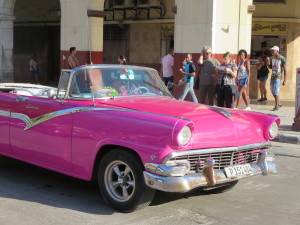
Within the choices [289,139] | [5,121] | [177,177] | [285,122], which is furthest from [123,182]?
[285,122]

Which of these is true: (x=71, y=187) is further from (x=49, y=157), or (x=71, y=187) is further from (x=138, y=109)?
(x=138, y=109)

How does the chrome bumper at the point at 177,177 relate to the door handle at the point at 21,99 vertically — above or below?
below

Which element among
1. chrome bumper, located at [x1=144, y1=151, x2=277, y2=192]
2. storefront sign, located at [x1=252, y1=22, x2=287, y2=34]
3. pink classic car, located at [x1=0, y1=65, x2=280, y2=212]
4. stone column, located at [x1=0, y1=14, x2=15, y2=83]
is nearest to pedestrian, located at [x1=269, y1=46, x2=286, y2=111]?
storefront sign, located at [x1=252, y1=22, x2=287, y2=34]

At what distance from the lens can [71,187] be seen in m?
6.02

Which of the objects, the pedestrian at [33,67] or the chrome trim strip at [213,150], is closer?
the chrome trim strip at [213,150]

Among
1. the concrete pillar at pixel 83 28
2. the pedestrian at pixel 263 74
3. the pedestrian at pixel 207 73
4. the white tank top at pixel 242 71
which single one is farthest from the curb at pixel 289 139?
→ the concrete pillar at pixel 83 28

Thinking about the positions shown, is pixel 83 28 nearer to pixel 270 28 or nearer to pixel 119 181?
pixel 270 28

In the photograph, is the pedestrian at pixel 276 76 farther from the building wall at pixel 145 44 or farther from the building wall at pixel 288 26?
the building wall at pixel 145 44

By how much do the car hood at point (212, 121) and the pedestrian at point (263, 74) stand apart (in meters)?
10.1

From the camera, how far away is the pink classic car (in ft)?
15.3

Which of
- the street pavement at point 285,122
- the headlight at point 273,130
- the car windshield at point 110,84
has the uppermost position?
the car windshield at point 110,84

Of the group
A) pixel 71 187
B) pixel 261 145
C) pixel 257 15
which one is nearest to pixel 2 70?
pixel 257 15

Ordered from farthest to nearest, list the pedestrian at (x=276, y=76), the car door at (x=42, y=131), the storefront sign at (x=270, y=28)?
the storefront sign at (x=270, y=28)
the pedestrian at (x=276, y=76)
the car door at (x=42, y=131)

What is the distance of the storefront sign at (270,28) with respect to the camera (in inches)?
650
